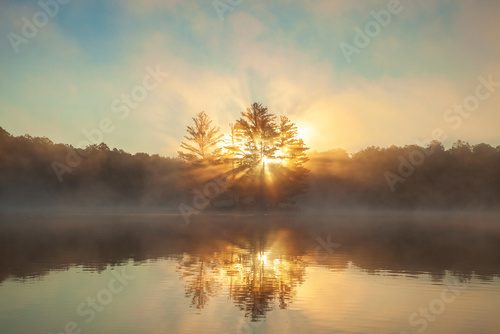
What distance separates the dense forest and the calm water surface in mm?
64107

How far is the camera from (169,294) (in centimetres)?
2156

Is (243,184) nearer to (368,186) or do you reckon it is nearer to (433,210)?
(368,186)

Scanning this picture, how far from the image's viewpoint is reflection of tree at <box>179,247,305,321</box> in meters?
20.2

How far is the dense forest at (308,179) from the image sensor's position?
106 meters

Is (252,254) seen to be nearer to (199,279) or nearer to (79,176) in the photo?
(199,279)

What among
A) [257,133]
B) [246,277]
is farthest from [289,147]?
[246,277]

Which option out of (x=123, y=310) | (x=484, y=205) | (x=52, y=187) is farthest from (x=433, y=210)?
(x=123, y=310)

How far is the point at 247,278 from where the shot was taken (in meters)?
25.8

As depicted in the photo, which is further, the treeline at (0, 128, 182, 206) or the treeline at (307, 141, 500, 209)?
the treeline at (307, 141, 500, 209)
